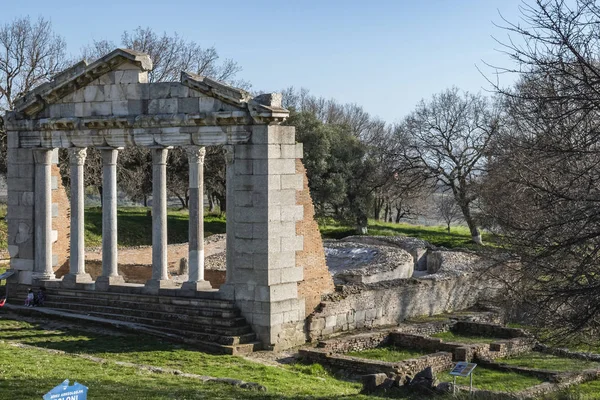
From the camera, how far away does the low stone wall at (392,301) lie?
22.5 meters

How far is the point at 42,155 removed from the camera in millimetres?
24531

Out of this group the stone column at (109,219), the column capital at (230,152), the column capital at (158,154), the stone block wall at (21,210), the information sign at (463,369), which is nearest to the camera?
the information sign at (463,369)

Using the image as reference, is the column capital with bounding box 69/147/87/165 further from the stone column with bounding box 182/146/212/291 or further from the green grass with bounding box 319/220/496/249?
the green grass with bounding box 319/220/496/249

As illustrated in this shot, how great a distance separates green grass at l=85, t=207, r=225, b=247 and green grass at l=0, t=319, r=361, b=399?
18994 millimetres

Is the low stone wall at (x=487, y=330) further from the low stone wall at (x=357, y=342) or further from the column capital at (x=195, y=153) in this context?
the column capital at (x=195, y=153)

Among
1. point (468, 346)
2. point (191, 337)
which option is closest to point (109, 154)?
point (191, 337)

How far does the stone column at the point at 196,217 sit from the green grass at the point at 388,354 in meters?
4.34

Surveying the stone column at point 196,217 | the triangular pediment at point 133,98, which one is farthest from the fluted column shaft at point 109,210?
the stone column at point 196,217

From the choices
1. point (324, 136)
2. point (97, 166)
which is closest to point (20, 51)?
point (97, 166)

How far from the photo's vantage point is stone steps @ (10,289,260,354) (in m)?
20.5

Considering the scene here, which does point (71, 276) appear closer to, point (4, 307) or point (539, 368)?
point (4, 307)

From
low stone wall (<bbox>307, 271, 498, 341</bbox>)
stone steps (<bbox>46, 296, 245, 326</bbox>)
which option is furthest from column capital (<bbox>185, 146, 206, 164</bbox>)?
low stone wall (<bbox>307, 271, 498, 341</bbox>)

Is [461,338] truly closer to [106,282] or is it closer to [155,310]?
[155,310]

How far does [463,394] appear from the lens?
15.7 m
